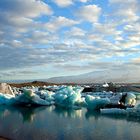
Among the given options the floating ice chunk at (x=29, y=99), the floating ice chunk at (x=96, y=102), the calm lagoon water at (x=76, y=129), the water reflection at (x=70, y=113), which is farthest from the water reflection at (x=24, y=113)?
the floating ice chunk at (x=96, y=102)

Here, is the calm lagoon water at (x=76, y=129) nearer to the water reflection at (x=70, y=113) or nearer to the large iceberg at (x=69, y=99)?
the water reflection at (x=70, y=113)

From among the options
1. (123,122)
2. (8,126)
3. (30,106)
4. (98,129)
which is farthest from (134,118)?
(30,106)

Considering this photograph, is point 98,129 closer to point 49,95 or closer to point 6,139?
point 6,139

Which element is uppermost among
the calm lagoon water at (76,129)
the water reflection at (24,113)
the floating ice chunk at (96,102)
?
the floating ice chunk at (96,102)

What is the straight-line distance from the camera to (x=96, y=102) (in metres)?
17.2

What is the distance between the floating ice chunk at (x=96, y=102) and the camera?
55.1 ft

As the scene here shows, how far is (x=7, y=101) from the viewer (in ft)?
68.9

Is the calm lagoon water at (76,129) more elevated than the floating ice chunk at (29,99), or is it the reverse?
the floating ice chunk at (29,99)

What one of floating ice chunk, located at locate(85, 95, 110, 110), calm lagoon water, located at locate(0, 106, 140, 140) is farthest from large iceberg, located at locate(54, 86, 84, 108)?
calm lagoon water, located at locate(0, 106, 140, 140)

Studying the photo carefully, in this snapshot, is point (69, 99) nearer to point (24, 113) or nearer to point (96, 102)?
point (96, 102)

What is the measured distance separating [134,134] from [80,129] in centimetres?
193

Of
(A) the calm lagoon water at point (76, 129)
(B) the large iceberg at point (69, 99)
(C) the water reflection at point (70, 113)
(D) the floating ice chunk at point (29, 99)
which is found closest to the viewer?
(A) the calm lagoon water at point (76, 129)

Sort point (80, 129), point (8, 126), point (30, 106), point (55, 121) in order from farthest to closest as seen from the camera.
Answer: point (30, 106) → point (55, 121) → point (8, 126) → point (80, 129)

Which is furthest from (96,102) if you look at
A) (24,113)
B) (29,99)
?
(29,99)
